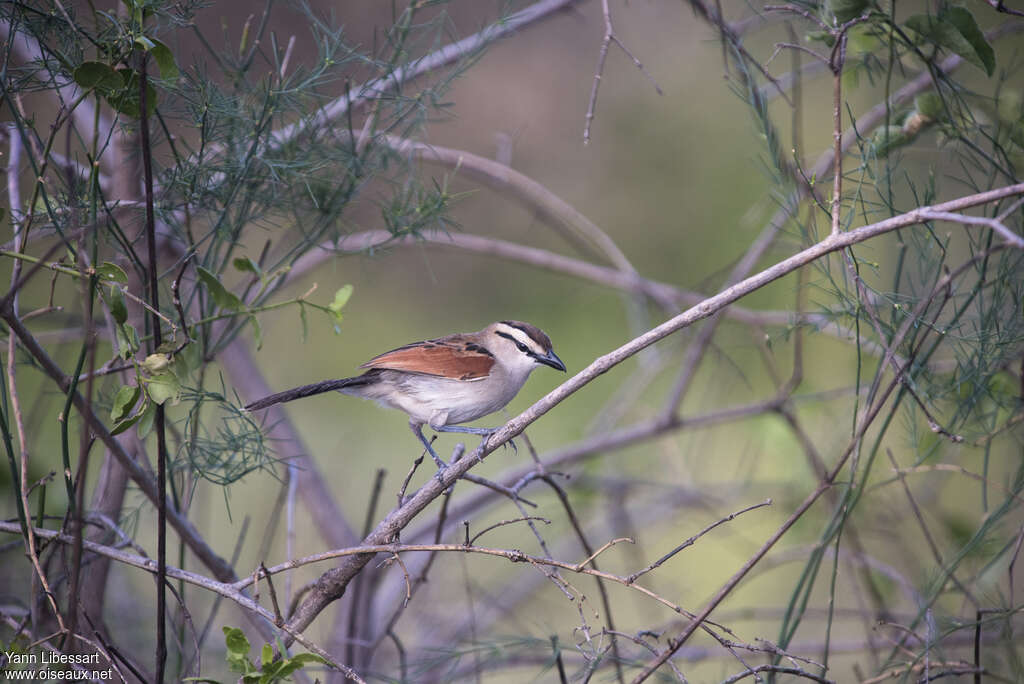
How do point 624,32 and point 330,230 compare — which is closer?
point 330,230

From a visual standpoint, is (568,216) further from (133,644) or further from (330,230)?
(133,644)

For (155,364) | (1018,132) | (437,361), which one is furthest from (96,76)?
(1018,132)

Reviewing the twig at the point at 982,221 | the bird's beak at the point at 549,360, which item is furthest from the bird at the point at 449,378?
the twig at the point at 982,221

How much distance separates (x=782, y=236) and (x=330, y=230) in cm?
142

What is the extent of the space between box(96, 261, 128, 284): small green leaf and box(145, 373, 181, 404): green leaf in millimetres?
179

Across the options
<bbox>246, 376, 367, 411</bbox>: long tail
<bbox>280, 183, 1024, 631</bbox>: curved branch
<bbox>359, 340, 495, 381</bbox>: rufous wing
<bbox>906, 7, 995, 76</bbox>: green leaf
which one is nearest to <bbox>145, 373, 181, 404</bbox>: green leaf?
<bbox>280, 183, 1024, 631</bbox>: curved branch

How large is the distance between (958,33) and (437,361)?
6.18ft

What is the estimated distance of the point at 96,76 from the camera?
1.45 meters

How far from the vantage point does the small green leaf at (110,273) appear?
135 cm

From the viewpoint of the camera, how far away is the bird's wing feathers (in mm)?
2883

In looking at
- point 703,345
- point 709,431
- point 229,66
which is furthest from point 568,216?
point 709,431

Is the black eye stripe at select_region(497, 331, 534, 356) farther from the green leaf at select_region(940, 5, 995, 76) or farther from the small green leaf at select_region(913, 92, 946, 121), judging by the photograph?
the green leaf at select_region(940, 5, 995, 76)

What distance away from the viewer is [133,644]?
2.98 metres

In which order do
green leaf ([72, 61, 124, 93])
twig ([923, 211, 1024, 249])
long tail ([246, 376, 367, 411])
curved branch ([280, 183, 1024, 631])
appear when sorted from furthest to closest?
long tail ([246, 376, 367, 411]) → green leaf ([72, 61, 124, 93]) → curved branch ([280, 183, 1024, 631]) → twig ([923, 211, 1024, 249])
